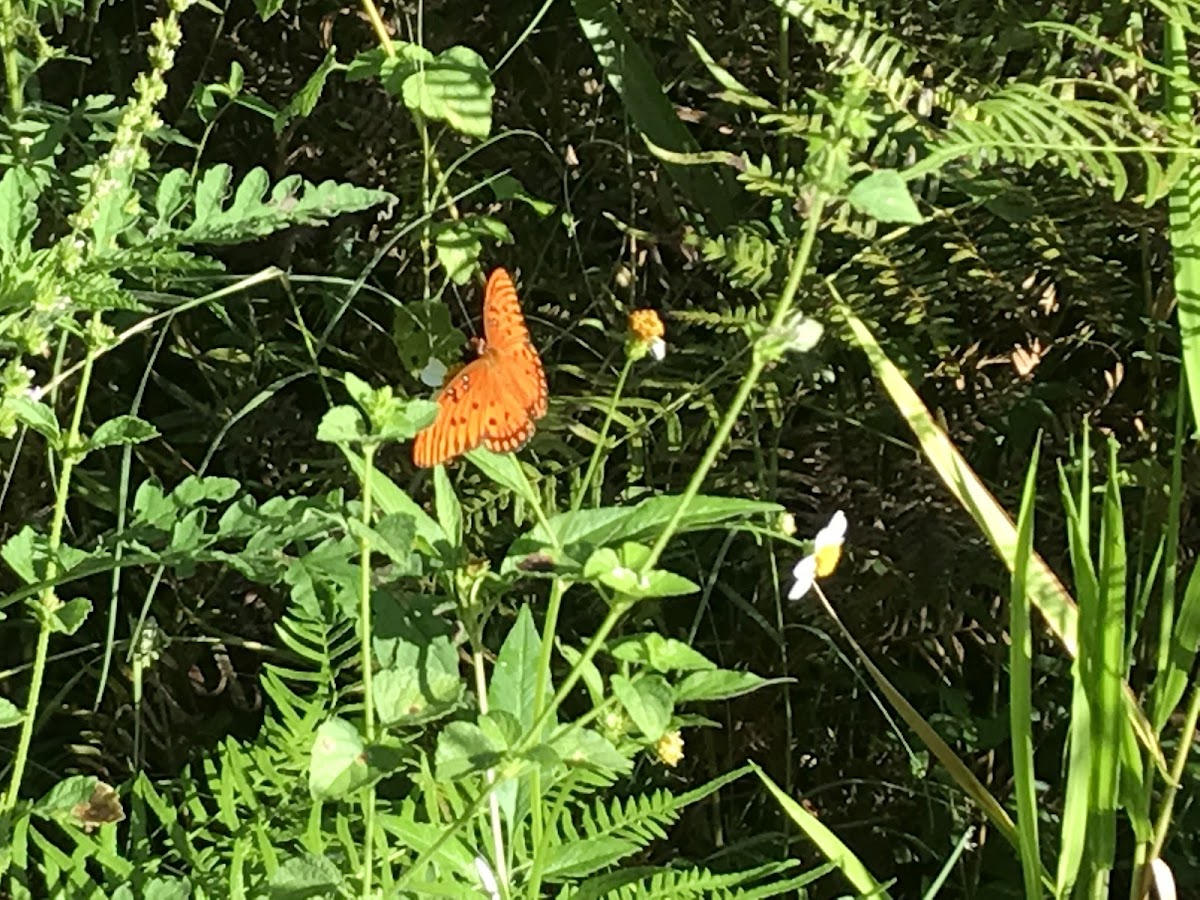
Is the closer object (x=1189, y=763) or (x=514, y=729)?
(x=514, y=729)

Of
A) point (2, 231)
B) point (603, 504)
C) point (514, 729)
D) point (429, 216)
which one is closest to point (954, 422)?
point (603, 504)

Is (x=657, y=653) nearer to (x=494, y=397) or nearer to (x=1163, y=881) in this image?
(x=494, y=397)

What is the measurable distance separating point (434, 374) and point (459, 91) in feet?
0.60

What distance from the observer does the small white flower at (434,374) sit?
0.82 meters

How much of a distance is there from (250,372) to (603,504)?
30 centimetres

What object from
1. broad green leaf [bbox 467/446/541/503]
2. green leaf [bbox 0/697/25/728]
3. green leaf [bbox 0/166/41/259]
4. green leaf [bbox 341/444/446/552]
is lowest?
green leaf [bbox 0/697/25/728]

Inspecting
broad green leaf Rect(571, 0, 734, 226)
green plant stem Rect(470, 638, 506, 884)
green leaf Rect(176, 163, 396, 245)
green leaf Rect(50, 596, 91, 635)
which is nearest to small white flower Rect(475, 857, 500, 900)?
green plant stem Rect(470, 638, 506, 884)

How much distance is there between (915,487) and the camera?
91 centimetres

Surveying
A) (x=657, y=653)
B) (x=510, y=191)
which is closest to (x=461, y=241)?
(x=510, y=191)

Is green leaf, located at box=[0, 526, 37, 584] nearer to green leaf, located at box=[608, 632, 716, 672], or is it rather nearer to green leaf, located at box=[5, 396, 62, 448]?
green leaf, located at box=[5, 396, 62, 448]

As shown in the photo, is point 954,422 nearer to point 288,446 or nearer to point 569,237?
point 569,237

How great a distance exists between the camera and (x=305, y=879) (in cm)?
56

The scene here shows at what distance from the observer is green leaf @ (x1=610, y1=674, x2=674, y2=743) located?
0.56m

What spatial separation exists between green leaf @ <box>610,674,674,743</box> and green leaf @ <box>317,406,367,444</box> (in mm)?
148
